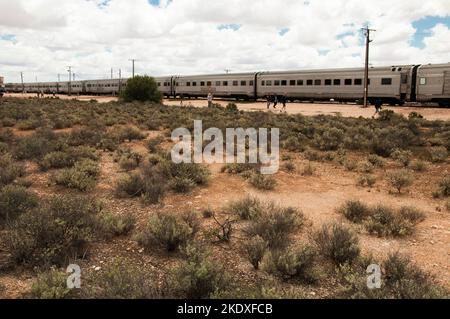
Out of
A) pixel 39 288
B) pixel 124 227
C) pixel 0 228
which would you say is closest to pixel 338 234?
pixel 124 227

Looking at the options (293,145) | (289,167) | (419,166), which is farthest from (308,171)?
(293,145)

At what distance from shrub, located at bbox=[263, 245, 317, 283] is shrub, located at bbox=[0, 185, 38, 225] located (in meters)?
4.52

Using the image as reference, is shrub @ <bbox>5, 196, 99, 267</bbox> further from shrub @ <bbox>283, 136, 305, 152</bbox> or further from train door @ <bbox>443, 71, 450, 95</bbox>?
train door @ <bbox>443, 71, 450, 95</bbox>

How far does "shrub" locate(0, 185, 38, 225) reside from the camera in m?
6.72

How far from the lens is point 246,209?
24.4 ft

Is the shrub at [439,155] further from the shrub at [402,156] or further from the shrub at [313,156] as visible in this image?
the shrub at [313,156]

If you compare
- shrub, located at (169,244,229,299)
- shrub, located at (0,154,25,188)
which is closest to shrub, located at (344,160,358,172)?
shrub, located at (169,244,229,299)

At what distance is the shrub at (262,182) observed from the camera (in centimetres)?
972

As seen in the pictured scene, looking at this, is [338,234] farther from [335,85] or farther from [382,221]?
[335,85]

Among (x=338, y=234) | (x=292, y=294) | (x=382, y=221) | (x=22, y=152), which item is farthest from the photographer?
(x=22, y=152)

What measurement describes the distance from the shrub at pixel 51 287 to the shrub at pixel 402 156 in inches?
439

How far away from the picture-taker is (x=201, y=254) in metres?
4.99

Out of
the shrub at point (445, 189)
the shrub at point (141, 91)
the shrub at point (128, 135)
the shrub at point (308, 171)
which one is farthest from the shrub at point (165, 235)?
the shrub at point (141, 91)

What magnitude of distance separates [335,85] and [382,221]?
101 ft
